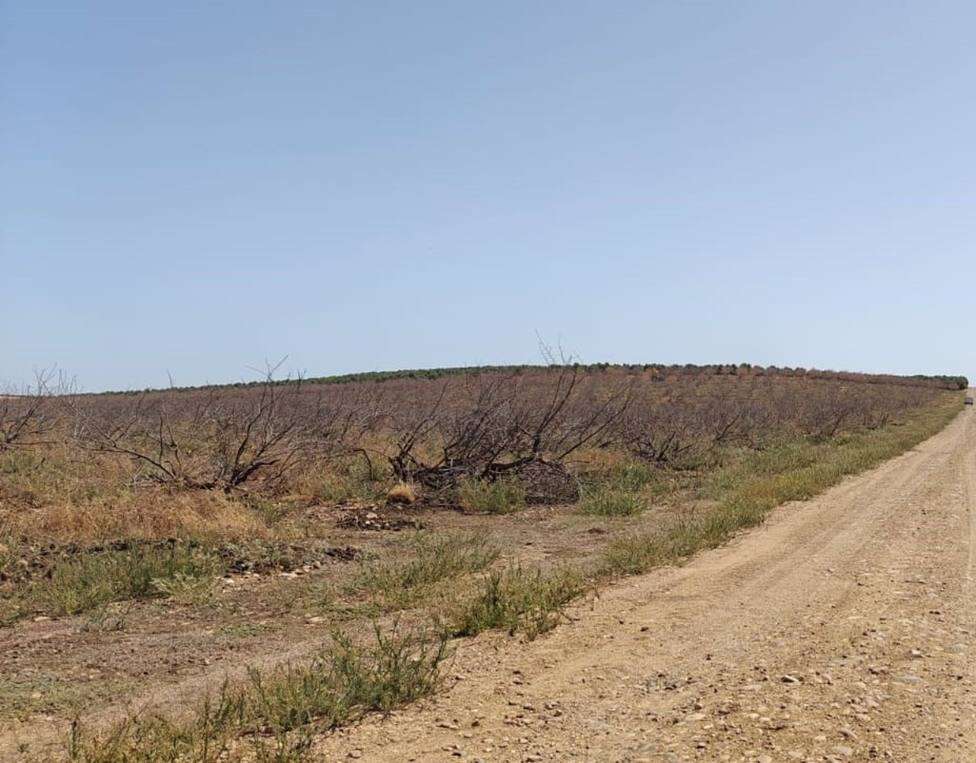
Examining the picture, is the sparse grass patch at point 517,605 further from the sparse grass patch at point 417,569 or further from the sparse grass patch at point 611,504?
the sparse grass patch at point 611,504

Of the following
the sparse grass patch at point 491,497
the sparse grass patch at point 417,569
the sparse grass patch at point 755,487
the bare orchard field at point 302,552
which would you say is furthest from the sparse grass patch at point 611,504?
the sparse grass patch at point 417,569

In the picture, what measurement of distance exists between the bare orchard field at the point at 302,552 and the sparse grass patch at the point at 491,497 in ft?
0.16

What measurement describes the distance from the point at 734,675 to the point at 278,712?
2857 mm

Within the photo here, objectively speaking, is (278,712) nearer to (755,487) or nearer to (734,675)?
(734,675)

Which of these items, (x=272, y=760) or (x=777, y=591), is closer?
(x=272, y=760)

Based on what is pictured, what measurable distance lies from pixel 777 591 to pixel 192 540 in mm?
6575

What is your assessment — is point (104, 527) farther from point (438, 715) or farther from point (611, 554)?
point (438, 715)

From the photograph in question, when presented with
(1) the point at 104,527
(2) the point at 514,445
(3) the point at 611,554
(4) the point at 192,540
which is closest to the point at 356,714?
(3) the point at 611,554

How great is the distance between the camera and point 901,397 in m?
55.1

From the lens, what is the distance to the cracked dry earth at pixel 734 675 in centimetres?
434

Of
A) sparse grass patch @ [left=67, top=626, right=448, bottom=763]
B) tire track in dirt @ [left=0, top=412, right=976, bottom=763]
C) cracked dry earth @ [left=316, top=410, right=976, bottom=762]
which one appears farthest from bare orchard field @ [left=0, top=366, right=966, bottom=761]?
cracked dry earth @ [left=316, top=410, right=976, bottom=762]

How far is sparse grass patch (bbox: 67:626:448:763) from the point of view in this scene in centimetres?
420

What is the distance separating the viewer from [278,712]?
468 centimetres

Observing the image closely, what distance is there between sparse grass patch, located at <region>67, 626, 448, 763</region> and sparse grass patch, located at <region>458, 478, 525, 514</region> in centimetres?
818
